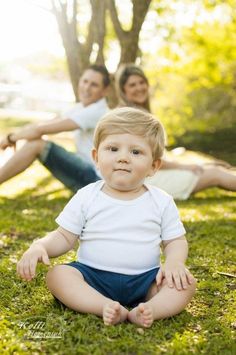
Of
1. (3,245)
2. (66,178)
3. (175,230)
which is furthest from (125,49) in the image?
(175,230)

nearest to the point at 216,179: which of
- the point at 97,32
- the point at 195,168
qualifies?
the point at 195,168

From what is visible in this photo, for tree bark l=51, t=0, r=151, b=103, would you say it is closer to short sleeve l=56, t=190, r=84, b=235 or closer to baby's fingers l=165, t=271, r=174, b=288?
short sleeve l=56, t=190, r=84, b=235

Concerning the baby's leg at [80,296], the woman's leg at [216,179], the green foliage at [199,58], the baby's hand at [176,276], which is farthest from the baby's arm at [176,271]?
the green foliage at [199,58]

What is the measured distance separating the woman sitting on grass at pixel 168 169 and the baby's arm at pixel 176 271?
11.9 feet

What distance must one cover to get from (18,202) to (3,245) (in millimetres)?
2215

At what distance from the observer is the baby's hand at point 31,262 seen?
255cm

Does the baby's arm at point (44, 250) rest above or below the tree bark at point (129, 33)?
above

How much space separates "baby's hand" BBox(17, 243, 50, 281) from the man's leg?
3.20 m

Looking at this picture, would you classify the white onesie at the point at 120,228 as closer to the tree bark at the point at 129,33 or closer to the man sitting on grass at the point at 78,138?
the man sitting on grass at the point at 78,138

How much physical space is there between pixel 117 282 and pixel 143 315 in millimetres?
290

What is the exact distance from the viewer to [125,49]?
31.5ft

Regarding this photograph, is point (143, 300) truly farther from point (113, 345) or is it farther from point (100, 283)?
point (113, 345)

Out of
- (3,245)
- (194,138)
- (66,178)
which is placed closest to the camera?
(3,245)

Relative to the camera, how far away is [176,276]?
8.44ft
